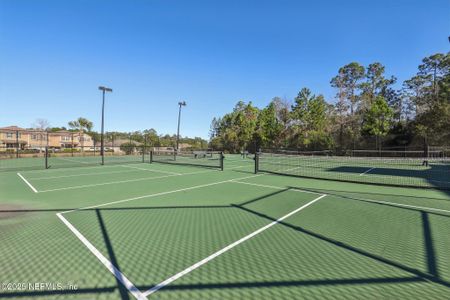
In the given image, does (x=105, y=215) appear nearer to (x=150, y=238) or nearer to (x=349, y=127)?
(x=150, y=238)

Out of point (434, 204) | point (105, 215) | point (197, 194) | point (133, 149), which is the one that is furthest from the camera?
point (133, 149)

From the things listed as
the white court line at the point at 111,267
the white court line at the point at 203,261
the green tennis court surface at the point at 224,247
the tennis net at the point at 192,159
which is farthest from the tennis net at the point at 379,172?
the white court line at the point at 111,267

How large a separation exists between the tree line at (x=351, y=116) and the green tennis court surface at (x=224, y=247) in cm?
2771

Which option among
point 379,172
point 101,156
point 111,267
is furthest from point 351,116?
point 111,267

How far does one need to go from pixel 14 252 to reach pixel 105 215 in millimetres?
1944

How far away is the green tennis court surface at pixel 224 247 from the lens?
2779mm

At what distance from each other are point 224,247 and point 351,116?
3943 cm

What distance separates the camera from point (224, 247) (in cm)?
388

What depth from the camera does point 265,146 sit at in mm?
37438

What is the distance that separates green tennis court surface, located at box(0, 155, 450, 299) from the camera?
2.78 metres

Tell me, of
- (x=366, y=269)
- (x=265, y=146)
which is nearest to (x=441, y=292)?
(x=366, y=269)

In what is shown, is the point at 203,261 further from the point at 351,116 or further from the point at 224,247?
the point at 351,116

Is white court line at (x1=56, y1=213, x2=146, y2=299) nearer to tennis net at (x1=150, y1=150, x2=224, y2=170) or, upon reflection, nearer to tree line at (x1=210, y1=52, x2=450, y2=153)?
tennis net at (x1=150, y1=150, x2=224, y2=170)

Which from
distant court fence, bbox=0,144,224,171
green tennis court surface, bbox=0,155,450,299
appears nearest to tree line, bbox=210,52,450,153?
distant court fence, bbox=0,144,224,171
